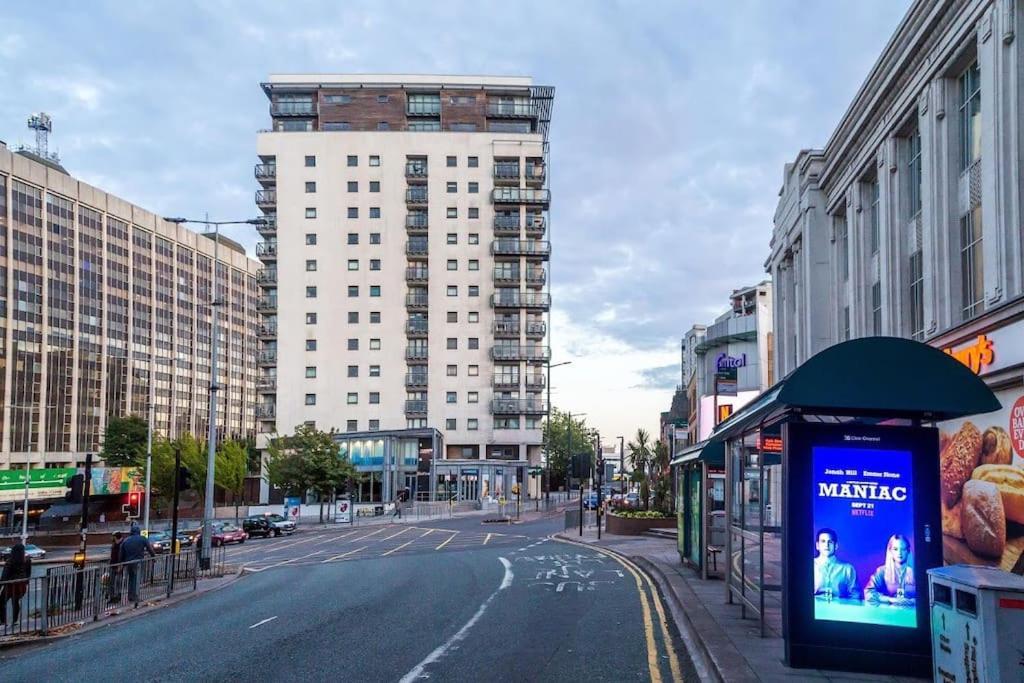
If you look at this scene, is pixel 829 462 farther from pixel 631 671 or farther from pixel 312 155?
pixel 312 155

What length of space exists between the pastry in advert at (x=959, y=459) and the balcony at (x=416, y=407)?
7093 centimetres

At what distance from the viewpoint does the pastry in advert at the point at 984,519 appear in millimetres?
16891

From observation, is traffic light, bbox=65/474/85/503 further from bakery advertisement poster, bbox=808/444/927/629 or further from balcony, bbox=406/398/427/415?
balcony, bbox=406/398/427/415

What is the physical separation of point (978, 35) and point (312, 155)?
256 feet

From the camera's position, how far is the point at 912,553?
33.6 feet

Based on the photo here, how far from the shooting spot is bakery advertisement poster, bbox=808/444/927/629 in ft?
33.6

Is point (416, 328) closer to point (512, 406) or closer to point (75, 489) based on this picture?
point (512, 406)

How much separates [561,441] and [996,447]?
141 metres

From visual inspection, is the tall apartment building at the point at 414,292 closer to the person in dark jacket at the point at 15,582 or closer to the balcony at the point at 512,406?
→ the balcony at the point at 512,406

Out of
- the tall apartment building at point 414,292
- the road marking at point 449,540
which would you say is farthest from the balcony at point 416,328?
the road marking at point 449,540

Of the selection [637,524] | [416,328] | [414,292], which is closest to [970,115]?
[637,524]

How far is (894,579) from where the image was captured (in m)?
10.2

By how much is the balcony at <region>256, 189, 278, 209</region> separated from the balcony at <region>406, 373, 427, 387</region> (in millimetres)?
21820

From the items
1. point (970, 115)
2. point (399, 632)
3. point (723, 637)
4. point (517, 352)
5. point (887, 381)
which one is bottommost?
point (399, 632)
